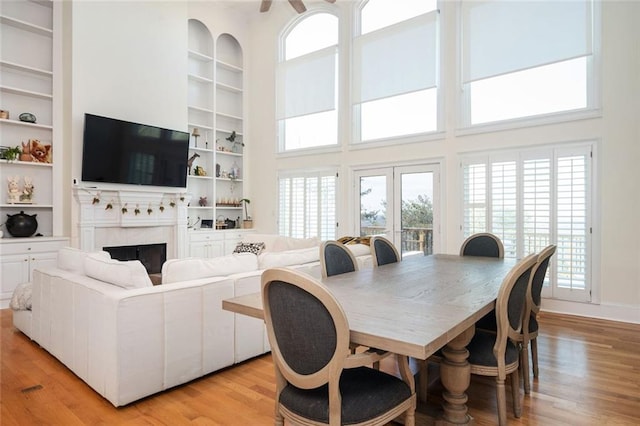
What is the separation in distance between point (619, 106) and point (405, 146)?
266cm

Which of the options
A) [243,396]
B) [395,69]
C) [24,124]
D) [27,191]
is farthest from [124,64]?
[243,396]

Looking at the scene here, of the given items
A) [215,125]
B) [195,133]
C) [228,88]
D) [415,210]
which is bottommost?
[415,210]

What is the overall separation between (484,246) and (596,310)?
1.89 metres

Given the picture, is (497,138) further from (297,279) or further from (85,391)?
(85,391)

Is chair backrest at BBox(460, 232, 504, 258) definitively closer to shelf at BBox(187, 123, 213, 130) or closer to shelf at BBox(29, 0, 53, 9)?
shelf at BBox(187, 123, 213, 130)

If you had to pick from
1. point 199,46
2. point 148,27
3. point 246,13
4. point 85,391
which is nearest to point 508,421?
point 85,391

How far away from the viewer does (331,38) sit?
701cm

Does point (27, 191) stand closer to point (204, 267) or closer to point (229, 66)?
point (204, 267)

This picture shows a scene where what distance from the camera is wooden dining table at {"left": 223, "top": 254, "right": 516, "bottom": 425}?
136 centimetres

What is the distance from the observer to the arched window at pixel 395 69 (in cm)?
572

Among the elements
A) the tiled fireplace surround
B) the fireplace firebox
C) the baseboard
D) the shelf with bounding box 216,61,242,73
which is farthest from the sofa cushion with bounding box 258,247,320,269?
the shelf with bounding box 216,61,242,73

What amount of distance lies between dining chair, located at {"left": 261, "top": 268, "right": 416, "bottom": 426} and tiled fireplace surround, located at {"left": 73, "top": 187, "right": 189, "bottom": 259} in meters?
4.98

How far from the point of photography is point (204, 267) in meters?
2.87

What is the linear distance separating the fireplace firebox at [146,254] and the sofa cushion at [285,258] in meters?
3.56
